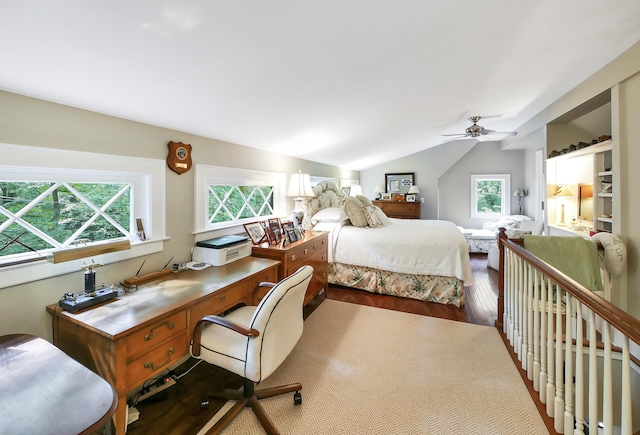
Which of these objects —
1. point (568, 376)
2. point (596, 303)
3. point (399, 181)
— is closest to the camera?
point (596, 303)

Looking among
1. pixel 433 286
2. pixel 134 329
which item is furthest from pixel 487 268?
pixel 134 329

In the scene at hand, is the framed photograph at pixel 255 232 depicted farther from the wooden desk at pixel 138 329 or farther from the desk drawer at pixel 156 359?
the desk drawer at pixel 156 359

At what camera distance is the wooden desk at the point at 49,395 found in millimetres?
695

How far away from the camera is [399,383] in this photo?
1.83 m

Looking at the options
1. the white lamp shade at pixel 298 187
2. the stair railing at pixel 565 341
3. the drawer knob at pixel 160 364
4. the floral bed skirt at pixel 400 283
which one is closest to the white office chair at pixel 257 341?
the drawer knob at pixel 160 364

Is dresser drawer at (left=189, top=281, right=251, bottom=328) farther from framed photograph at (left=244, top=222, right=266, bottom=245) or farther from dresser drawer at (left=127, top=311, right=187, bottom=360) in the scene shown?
framed photograph at (left=244, top=222, right=266, bottom=245)

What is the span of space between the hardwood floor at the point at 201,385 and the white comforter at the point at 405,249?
1.18 feet

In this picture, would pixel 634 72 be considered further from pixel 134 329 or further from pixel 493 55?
pixel 134 329

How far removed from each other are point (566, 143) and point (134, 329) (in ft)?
15.0

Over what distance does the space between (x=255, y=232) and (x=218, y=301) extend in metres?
1.08

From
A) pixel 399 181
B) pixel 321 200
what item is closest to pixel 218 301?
pixel 321 200

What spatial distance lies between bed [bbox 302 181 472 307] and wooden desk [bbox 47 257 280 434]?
200 cm

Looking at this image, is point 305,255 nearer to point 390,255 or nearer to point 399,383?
point 390,255

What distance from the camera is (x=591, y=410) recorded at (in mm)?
1085
